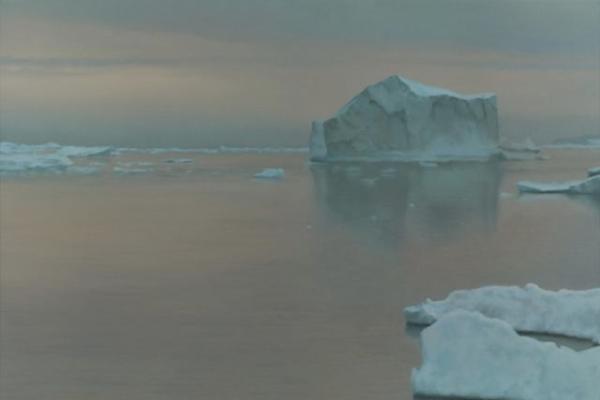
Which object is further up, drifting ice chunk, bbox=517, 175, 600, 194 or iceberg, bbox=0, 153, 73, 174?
drifting ice chunk, bbox=517, 175, 600, 194

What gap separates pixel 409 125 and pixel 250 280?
1676cm

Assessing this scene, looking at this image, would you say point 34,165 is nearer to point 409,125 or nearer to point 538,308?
point 409,125

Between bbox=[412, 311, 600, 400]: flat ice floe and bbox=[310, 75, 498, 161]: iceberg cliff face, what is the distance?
63.5 feet

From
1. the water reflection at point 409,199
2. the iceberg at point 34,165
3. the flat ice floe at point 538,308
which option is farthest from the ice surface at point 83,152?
the flat ice floe at point 538,308

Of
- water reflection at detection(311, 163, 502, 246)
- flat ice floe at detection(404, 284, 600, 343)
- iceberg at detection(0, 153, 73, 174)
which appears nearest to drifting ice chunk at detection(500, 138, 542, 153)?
water reflection at detection(311, 163, 502, 246)

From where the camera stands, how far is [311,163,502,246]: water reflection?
1197 cm

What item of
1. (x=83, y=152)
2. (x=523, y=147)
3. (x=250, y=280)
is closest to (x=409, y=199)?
(x=250, y=280)

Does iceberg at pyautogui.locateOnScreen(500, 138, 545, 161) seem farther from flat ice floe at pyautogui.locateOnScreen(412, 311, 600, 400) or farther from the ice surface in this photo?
flat ice floe at pyautogui.locateOnScreen(412, 311, 600, 400)

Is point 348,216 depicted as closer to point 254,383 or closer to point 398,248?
point 398,248

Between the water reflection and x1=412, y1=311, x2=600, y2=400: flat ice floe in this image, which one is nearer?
x1=412, y1=311, x2=600, y2=400: flat ice floe

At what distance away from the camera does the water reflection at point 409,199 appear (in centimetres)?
1197

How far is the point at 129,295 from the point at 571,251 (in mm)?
4510

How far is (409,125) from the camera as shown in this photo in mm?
24344

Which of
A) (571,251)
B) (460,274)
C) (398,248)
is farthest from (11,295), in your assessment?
(571,251)
